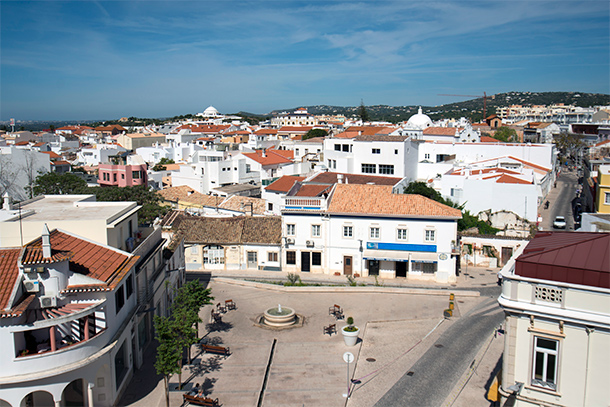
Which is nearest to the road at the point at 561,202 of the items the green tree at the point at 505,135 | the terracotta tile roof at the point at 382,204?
the terracotta tile roof at the point at 382,204

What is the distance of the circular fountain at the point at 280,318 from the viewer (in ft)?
77.8

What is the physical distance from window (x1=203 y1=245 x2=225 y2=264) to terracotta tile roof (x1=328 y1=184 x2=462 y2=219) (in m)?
8.16

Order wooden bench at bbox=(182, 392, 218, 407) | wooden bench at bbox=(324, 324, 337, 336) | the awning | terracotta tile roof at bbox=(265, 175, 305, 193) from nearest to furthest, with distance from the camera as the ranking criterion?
wooden bench at bbox=(182, 392, 218, 407), wooden bench at bbox=(324, 324, 337, 336), the awning, terracotta tile roof at bbox=(265, 175, 305, 193)

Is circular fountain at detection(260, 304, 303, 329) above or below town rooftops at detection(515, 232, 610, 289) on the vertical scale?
below

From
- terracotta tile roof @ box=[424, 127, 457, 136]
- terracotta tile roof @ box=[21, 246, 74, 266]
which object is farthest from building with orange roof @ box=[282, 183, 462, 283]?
terracotta tile roof @ box=[424, 127, 457, 136]

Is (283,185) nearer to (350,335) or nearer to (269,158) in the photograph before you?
(269,158)

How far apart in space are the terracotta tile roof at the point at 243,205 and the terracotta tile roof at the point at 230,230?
8818mm

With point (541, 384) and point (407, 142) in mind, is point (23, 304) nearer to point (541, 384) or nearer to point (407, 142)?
point (541, 384)

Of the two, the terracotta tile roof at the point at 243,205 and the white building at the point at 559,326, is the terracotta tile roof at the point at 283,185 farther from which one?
the white building at the point at 559,326

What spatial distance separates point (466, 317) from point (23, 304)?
19.6 meters

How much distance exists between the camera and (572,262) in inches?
480

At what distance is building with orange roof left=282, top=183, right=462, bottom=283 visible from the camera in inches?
1218

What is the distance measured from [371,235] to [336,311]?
25.9 feet

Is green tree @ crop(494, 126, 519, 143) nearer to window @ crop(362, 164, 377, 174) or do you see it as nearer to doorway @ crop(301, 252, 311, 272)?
window @ crop(362, 164, 377, 174)
